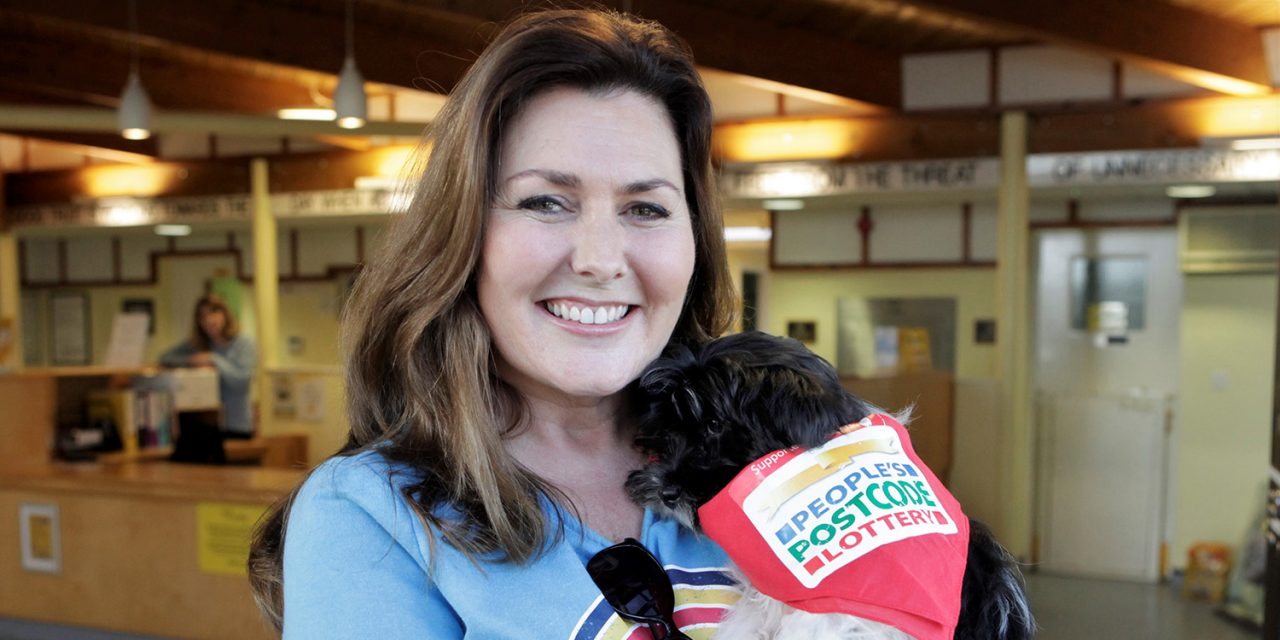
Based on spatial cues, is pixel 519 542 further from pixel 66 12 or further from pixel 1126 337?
pixel 1126 337

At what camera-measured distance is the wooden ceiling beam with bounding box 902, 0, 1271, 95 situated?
500 centimetres

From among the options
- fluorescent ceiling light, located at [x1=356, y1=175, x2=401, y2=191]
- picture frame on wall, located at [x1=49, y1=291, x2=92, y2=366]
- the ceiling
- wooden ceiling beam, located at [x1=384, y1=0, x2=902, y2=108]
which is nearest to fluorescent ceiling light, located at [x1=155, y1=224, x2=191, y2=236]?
picture frame on wall, located at [x1=49, y1=291, x2=92, y2=366]

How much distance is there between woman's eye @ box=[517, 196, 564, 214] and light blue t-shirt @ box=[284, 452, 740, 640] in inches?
12.4

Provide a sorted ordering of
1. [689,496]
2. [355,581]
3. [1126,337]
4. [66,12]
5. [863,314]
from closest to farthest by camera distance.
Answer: [355,581]
[689,496]
[66,12]
[1126,337]
[863,314]

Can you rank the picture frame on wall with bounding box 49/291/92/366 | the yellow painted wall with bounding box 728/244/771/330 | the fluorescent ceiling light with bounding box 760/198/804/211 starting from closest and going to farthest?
the fluorescent ceiling light with bounding box 760/198/804/211 → the yellow painted wall with bounding box 728/244/771/330 → the picture frame on wall with bounding box 49/291/92/366

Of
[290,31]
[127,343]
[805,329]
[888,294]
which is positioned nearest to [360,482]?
[290,31]

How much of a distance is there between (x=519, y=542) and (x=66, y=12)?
5.70 metres

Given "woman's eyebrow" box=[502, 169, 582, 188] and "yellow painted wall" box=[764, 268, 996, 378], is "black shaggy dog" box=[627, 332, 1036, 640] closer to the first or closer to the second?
"woman's eyebrow" box=[502, 169, 582, 188]

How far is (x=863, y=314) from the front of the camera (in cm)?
788

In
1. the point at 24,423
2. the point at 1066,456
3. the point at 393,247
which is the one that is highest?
the point at 393,247

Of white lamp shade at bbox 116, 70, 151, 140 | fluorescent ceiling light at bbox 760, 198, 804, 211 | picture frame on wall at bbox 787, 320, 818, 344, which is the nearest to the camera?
white lamp shade at bbox 116, 70, 151, 140

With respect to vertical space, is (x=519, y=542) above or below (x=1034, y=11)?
below

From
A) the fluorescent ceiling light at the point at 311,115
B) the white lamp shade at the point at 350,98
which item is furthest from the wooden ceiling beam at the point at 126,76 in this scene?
the white lamp shade at the point at 350,98

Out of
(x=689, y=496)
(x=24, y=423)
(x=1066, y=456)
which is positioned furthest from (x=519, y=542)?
(x=1066, y=456)
